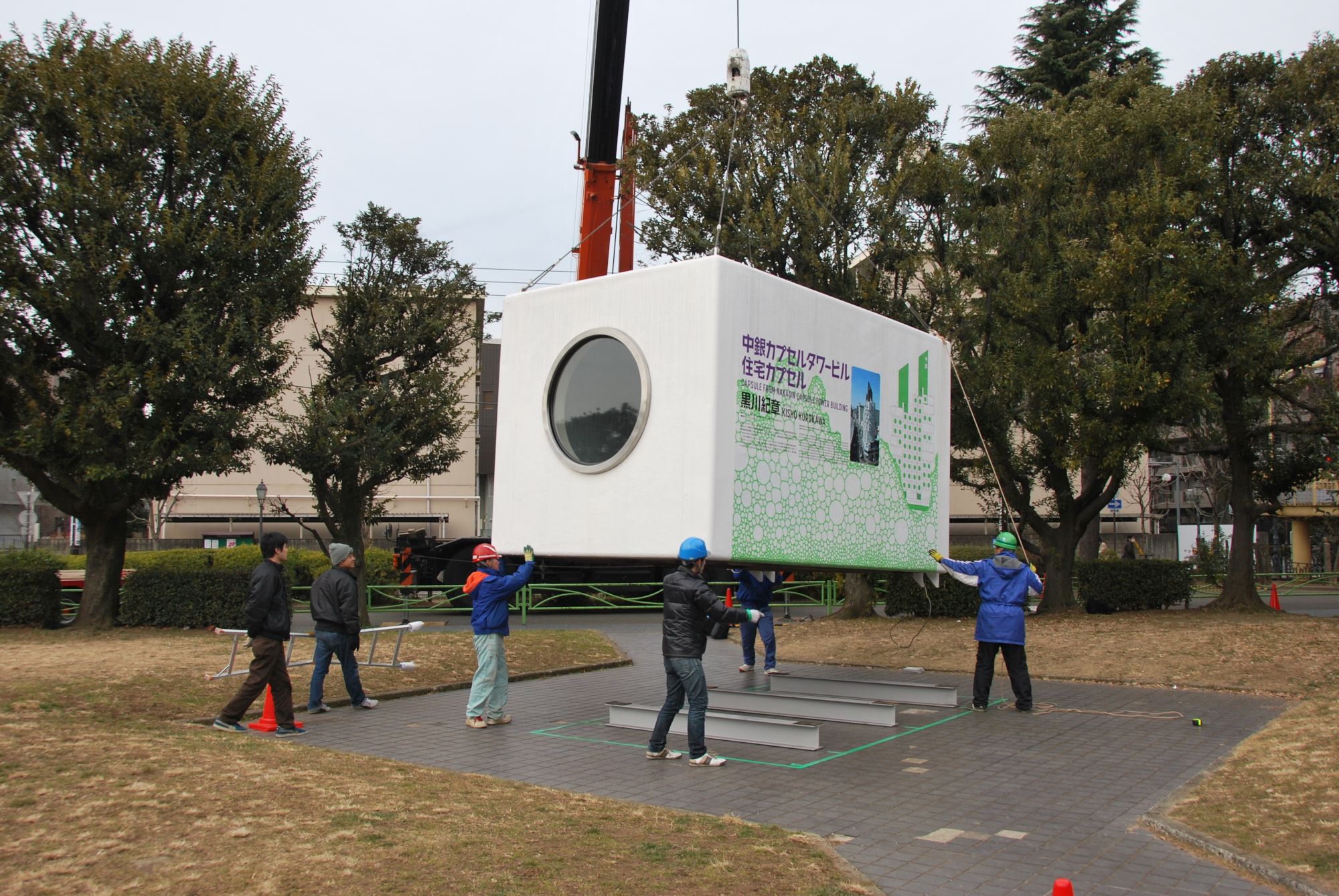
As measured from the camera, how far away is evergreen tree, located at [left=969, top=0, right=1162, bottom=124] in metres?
27.2

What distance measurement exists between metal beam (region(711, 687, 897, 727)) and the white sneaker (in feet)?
7.34

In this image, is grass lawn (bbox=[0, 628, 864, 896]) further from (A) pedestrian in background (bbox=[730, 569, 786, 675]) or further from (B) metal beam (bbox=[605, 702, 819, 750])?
(A) pedestrian in background (bbox=[730, 569, 786, 675])

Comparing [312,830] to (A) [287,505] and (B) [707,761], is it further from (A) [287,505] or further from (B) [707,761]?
(A) [287,505]

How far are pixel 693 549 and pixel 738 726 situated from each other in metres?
2.25

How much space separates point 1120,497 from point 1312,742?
3926 cm

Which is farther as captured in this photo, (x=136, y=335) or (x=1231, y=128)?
(x=1231, y=128)

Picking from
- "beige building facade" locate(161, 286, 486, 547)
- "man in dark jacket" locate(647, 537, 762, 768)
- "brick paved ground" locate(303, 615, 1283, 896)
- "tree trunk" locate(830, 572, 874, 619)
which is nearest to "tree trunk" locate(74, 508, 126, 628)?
"brick paved ground" locate(303, 615, 1283, 896)

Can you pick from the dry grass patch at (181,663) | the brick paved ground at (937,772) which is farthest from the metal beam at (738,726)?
the dry grass patch at (181,663)

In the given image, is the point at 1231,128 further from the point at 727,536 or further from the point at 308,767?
the point at 308,767

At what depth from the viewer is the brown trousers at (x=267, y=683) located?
30.1 feet

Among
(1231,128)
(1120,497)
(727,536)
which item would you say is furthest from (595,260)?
(1120,497)

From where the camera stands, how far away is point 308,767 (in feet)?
24.6

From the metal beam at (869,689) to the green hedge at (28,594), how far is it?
1370 cm

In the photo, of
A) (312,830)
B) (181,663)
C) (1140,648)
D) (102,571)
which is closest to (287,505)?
(102,571)
